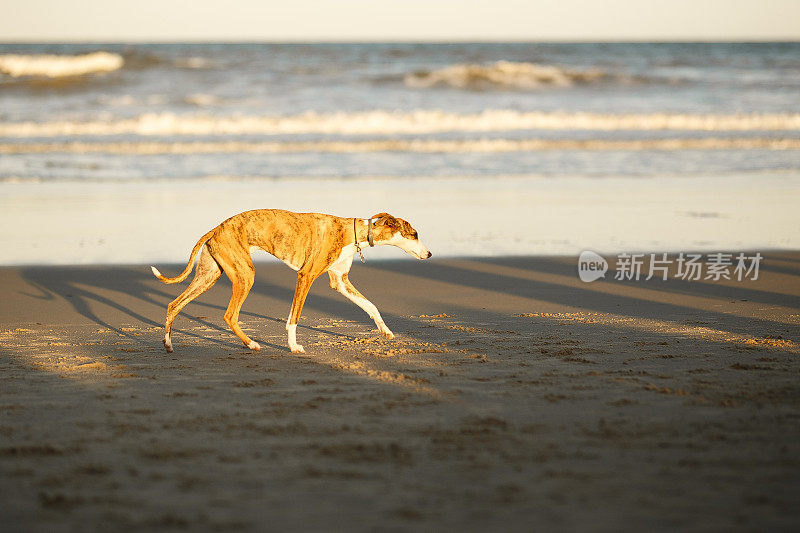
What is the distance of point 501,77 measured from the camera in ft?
131

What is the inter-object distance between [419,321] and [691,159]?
49.5 feet

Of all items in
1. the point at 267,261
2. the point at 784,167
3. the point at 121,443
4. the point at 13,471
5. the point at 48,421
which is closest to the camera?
the point at 13,471

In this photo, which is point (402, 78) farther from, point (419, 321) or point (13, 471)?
point (13, 471)

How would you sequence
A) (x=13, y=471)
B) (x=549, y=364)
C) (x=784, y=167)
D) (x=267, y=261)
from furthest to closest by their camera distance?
(x=784, y=167) < (x=267, y=261) < (x=549, y=364) < (x=13, y=471)

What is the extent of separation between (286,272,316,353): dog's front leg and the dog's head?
67cm

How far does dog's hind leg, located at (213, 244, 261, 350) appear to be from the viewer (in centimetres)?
723

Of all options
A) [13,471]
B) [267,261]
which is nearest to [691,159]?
[267,261]

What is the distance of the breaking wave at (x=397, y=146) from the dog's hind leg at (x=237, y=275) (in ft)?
52.6

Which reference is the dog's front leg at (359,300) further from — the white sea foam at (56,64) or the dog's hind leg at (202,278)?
the white sea foam at (56,64)

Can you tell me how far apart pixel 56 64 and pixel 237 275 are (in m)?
38.3

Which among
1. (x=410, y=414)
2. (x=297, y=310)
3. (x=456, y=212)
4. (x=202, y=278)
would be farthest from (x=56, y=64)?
(x=410, y=414)

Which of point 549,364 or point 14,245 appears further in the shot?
point 14,245

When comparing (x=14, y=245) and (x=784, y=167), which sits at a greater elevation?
(x=784, y=167)

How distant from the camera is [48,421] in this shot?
17.2 feet
